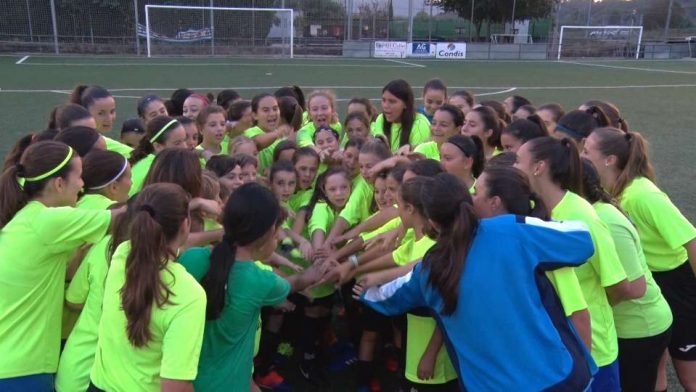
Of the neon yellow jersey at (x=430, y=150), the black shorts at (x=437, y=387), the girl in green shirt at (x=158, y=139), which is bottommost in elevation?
the black shorts at (x=437, y=387)

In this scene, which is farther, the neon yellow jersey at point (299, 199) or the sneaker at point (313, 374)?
the neon yellow jersey at point (299, 199)

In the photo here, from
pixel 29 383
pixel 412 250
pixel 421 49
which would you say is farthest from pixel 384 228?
pixel 421 49

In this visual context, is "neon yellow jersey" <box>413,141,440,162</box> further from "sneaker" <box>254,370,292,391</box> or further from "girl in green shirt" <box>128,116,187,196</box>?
"sneaker" <box>254,370,292,391</box>

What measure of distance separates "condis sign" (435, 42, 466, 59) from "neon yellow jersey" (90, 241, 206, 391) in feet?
119

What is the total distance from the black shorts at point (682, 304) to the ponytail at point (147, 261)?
292cm

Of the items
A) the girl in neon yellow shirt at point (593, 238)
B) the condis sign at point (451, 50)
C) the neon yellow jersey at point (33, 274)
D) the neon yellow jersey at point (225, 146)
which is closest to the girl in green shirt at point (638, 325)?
the girl in neon yellow shirt at point (593, 238)

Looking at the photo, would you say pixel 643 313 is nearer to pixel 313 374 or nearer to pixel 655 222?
pixel 655 222

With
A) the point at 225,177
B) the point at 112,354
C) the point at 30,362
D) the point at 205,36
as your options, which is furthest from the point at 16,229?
the point at 205,36

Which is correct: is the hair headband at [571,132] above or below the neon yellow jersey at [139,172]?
above

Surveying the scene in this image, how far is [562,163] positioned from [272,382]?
8.05 feet

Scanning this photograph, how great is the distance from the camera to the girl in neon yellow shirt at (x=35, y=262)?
2635 mm

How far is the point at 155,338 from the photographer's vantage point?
213 cm

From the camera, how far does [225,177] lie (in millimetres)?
4027

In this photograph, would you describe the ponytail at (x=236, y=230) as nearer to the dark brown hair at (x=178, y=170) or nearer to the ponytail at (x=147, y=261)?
the ponytail at (x=147, y=261)
